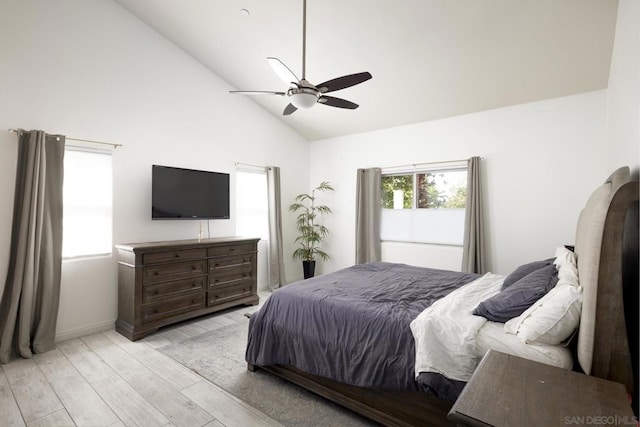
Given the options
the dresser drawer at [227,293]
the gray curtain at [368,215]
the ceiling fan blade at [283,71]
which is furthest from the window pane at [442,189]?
the ceiling fan blade at [283,71]

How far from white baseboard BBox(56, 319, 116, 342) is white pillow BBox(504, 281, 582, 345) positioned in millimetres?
3894

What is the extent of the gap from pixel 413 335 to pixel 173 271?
2.78 meters

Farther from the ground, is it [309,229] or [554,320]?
[309,229]

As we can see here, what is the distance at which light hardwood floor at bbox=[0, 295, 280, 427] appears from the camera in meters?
2.02

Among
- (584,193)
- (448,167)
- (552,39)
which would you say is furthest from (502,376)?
(448,167)

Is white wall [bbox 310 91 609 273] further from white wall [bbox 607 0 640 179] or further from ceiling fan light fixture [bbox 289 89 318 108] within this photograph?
ceiling fan light fixture [bbox 289 89 318 108]

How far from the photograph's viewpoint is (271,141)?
211 inches

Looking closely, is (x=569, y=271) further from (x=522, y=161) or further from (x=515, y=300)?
(x=522, y=161)

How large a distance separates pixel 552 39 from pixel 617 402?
315cm

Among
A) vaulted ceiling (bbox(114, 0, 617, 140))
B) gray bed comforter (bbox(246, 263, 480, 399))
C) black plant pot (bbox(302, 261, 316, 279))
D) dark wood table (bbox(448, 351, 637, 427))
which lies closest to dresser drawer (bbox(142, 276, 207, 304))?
gray bed comforter (bbox(246, 263, 480, 399))

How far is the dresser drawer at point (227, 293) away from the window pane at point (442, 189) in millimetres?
2843

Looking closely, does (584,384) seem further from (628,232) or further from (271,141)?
(271,141)

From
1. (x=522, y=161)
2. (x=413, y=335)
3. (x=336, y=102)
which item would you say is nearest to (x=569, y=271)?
(x=413, y=335)

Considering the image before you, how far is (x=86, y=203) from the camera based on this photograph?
133 inches
